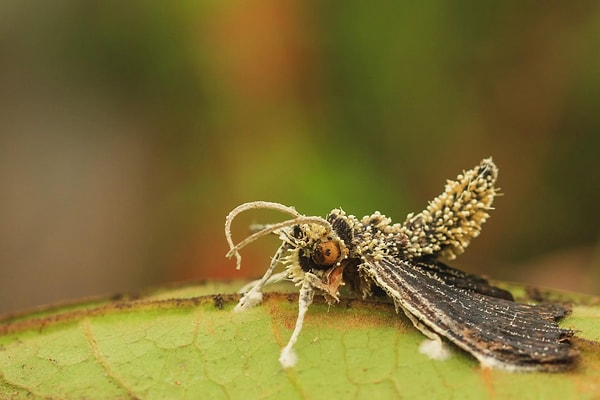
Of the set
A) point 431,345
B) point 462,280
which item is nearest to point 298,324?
point 431,345

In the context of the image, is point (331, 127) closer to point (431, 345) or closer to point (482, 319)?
point (482, 319)

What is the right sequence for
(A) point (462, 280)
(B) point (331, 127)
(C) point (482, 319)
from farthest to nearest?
(B) point (331, 127), (A) point (462, 280), (C) point (482, 319)

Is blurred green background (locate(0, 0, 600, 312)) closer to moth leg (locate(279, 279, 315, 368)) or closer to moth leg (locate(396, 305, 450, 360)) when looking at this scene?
moth leg (locate(279, 279, 315, 368))

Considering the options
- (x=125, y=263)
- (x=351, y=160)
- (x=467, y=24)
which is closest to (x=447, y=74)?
(x=467, y=24)

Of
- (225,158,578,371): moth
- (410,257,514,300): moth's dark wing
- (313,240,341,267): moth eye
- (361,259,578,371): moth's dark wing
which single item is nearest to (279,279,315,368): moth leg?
(225,158,578,371): moth

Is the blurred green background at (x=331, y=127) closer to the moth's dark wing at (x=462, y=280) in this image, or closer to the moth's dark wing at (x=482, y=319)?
the moth's dark wing at (x=462, y=280)

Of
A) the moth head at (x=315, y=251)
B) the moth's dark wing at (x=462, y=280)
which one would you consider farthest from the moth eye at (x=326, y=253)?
the moth's dark wing at (x=462, y=280)

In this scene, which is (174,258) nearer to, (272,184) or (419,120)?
(272,184)
